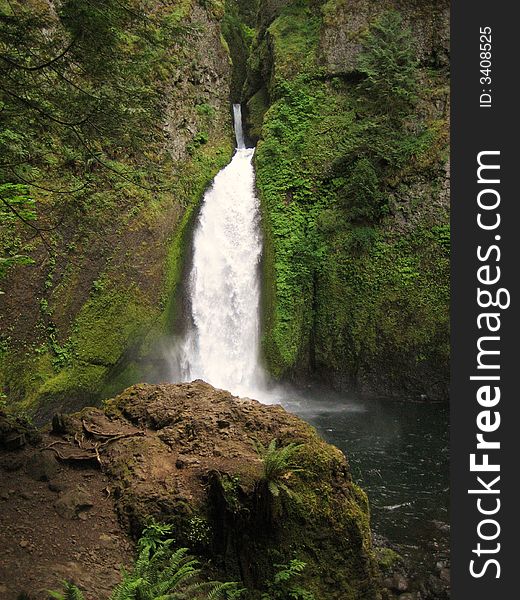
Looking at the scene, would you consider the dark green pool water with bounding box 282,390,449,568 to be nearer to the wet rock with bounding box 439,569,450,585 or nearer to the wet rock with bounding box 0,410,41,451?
the wet rock with bounding box 439,569,450,585

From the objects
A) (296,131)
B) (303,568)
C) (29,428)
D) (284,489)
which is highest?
(296,131)

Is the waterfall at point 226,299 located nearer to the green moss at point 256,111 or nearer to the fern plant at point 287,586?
the green moss at point 256,111

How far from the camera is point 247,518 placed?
4.68m

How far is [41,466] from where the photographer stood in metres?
5.01

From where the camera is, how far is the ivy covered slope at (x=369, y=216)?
520 inches

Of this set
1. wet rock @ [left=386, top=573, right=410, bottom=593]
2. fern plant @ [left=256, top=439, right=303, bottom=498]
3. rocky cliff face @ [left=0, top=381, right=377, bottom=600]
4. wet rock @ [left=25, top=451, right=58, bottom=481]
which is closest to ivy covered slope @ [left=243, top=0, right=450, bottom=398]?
wet rock @ [left=386, top=573, right=410, bottom=593]

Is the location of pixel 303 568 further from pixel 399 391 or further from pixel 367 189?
pixel 367 189

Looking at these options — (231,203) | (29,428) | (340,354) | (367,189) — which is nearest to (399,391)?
(340,354)

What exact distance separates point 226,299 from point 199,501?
29.7ft

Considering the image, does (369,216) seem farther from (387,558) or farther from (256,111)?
(387,558)

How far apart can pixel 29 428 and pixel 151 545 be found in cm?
223

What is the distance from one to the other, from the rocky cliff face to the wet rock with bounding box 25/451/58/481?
1 cm

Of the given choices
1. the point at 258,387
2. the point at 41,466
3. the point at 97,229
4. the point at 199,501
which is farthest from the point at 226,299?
the point at 199,501

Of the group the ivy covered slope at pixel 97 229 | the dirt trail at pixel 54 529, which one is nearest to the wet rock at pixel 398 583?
the dirt trail at pixel 54 529
